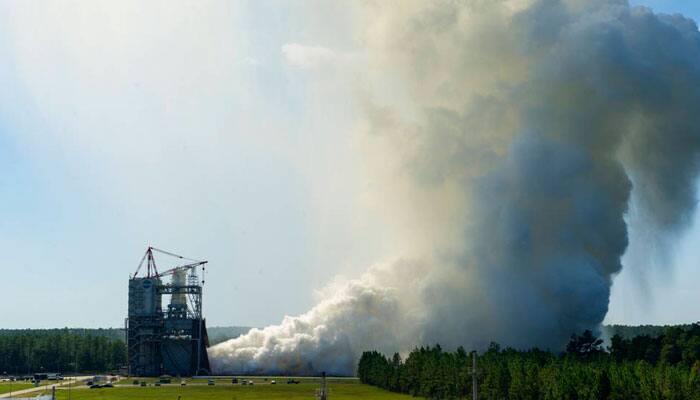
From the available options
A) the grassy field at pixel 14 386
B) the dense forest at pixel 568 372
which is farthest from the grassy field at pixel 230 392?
the grassy field at pixel 14 386

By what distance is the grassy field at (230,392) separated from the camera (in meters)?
143

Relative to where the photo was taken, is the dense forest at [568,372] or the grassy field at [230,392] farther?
the grassy field at [230,392]

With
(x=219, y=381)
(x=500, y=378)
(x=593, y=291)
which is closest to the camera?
(x=500, y=378)

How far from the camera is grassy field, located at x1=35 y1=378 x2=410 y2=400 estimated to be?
5645 inches

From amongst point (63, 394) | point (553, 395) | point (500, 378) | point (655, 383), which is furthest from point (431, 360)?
point (63, 394)

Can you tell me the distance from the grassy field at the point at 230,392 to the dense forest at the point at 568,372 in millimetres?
4804

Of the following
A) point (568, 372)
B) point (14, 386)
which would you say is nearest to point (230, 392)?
point (14, 386)

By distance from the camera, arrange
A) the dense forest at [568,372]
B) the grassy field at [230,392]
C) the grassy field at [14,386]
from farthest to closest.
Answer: the grassy field at [14,386] < the grassy field at [230,392] < the dense forest at [568,372]

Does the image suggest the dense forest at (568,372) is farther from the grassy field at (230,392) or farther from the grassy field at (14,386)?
the grassy field at (14,386)

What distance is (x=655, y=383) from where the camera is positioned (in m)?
104

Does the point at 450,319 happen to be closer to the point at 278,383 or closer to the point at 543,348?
the point at 543,348

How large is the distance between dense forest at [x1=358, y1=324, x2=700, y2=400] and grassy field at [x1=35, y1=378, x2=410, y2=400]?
480cm

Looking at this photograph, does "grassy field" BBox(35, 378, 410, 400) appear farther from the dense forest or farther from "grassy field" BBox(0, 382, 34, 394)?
"grassy field" BBox(0, 382, 34, 394)

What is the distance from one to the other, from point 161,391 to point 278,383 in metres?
29.6
